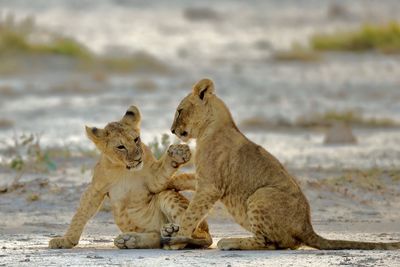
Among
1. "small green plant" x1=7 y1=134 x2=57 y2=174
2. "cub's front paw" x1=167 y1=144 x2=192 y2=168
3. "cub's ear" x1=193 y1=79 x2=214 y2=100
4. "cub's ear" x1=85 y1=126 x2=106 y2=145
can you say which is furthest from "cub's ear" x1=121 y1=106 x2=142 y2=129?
"small green plant" x1=7 y1=134 x2=57 y2=174

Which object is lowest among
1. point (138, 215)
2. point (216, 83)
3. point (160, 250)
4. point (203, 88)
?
point (160, 250)

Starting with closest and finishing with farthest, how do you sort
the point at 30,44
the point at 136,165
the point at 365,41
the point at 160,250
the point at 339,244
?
the point at 339,244 < the point at 160,250 < the point at 136,165 < the point at 30,44 < the point at 365,41

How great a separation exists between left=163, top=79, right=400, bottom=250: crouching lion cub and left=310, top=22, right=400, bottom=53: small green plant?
15328 mm

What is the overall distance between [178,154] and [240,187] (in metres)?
0.48

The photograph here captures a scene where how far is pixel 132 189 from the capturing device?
368 inches

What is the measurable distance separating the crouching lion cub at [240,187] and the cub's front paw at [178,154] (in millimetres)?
112

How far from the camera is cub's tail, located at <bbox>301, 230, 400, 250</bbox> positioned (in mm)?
8742

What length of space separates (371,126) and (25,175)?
6.10 m

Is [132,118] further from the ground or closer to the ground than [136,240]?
further from the ground

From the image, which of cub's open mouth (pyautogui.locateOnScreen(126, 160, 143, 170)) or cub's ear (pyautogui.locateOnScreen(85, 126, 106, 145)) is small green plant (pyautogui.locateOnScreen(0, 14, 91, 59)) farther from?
cub's open mouth (pyautogui.locateOnScreen(126, 160, 143, 170))

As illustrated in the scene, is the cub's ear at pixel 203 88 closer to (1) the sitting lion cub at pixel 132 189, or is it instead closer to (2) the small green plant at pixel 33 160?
(1) the sitting lion cub at pixel 132 189

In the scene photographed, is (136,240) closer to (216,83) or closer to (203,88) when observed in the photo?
(203,88)

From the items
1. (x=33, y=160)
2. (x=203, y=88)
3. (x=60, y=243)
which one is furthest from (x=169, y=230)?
(x=33, y=160)

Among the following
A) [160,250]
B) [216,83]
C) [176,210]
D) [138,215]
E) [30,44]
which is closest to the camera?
[160,250]
